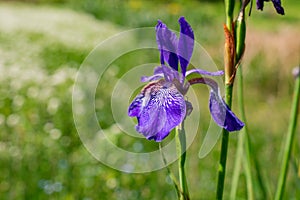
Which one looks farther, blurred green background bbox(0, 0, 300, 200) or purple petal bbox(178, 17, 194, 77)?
blurred green background bbox(0, 0, 300, 200)

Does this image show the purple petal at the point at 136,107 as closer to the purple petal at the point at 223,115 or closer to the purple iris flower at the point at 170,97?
the purple iris flower at the point at 170,97

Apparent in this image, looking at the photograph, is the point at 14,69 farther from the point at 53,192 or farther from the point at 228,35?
the point at 228,35

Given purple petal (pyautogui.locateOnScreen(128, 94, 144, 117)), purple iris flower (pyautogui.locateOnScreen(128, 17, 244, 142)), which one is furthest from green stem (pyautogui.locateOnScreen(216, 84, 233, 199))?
purple petal (pyautogui.locateOnScreen(128, 94, 144, 117))

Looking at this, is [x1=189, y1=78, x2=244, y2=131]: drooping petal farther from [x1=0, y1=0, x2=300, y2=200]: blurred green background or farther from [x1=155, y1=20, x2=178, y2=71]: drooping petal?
[x1=0, y1=0, x2=300, y2=200]: blurred green background

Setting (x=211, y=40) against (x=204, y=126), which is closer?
(x=204, y=126)

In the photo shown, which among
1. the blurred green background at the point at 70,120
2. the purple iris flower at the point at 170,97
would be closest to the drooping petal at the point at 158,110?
the purple iris flower at the point at 170,97

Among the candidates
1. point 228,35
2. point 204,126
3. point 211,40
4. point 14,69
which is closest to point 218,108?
point 228,35
